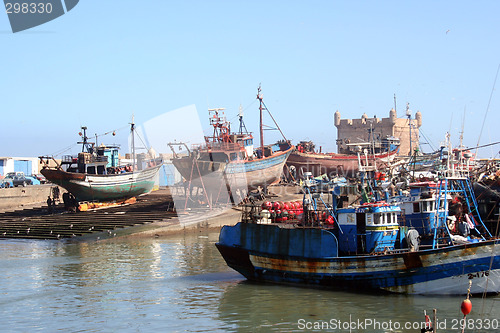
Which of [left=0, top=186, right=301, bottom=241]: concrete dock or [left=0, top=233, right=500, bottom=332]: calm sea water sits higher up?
[left=0, top=186, right=301, bottom=241]: concrete dock

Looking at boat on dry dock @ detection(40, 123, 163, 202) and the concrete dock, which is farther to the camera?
boat on dry dock @ detection(40, 123, 163, 202)

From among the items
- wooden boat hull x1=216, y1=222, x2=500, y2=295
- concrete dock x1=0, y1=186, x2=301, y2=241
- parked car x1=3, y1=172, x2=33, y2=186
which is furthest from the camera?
parked car x1=3, y1=172, x2=33, y2=186

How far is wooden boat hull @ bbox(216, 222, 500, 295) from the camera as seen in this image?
1853 centimetres

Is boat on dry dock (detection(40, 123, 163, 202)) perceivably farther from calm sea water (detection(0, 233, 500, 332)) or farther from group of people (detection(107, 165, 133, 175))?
calm sea water (detection(0, 233, 500, 332))

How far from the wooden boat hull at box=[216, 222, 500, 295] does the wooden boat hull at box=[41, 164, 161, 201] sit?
80.5ft

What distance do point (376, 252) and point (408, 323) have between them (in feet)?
12.3

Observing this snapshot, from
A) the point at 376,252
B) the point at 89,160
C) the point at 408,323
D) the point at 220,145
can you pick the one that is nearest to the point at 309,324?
the point at 408,323

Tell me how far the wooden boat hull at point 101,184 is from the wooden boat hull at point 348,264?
24521mm

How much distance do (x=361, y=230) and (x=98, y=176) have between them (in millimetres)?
30221

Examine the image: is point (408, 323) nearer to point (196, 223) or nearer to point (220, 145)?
point (196, 223)

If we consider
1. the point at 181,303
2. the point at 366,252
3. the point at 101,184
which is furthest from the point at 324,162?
the point at 181,303

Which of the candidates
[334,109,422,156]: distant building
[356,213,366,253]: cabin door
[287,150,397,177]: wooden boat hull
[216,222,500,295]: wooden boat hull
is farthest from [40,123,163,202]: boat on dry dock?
[334,109,422,156]: distant building

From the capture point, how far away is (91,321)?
56.3ft

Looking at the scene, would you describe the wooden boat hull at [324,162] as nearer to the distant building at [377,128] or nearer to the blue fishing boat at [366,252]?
the distant building at [377,128]
